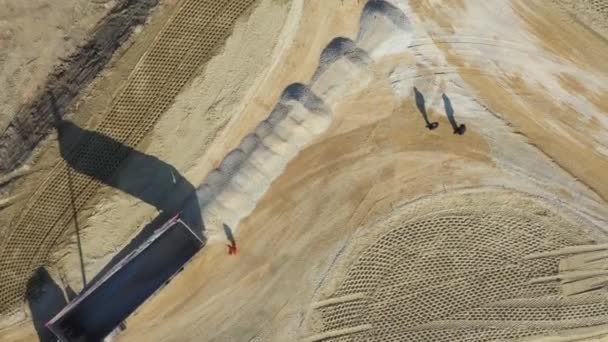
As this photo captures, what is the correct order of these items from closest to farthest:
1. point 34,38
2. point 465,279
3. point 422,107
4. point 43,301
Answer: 1. point 34,38
2. point 43,301
3. point 422,107
4. point 465,279

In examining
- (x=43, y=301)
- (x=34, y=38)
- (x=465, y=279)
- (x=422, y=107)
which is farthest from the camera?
(x=465, y=279)

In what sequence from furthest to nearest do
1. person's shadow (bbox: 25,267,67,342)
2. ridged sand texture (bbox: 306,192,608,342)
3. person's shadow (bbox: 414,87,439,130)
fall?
Result: ridged sand texture (bbox: 306,192,608,342) < person's shadow (bbox: 414,87,439,130) < person's shadow (bbox: 25,267,67,342)

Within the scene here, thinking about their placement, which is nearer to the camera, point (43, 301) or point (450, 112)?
point (43, 301)

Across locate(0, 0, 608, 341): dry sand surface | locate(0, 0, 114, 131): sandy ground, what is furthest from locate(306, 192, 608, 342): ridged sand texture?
locate(0, 0, 114, 131): sandy ground

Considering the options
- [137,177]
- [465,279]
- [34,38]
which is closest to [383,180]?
[465,279]

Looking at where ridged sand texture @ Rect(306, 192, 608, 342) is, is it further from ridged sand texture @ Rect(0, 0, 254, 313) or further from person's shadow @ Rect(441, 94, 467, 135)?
ridged sand texture @ Rect(0, 0, 254, 313)

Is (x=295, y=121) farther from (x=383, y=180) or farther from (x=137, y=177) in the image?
(x=137, y=177)
